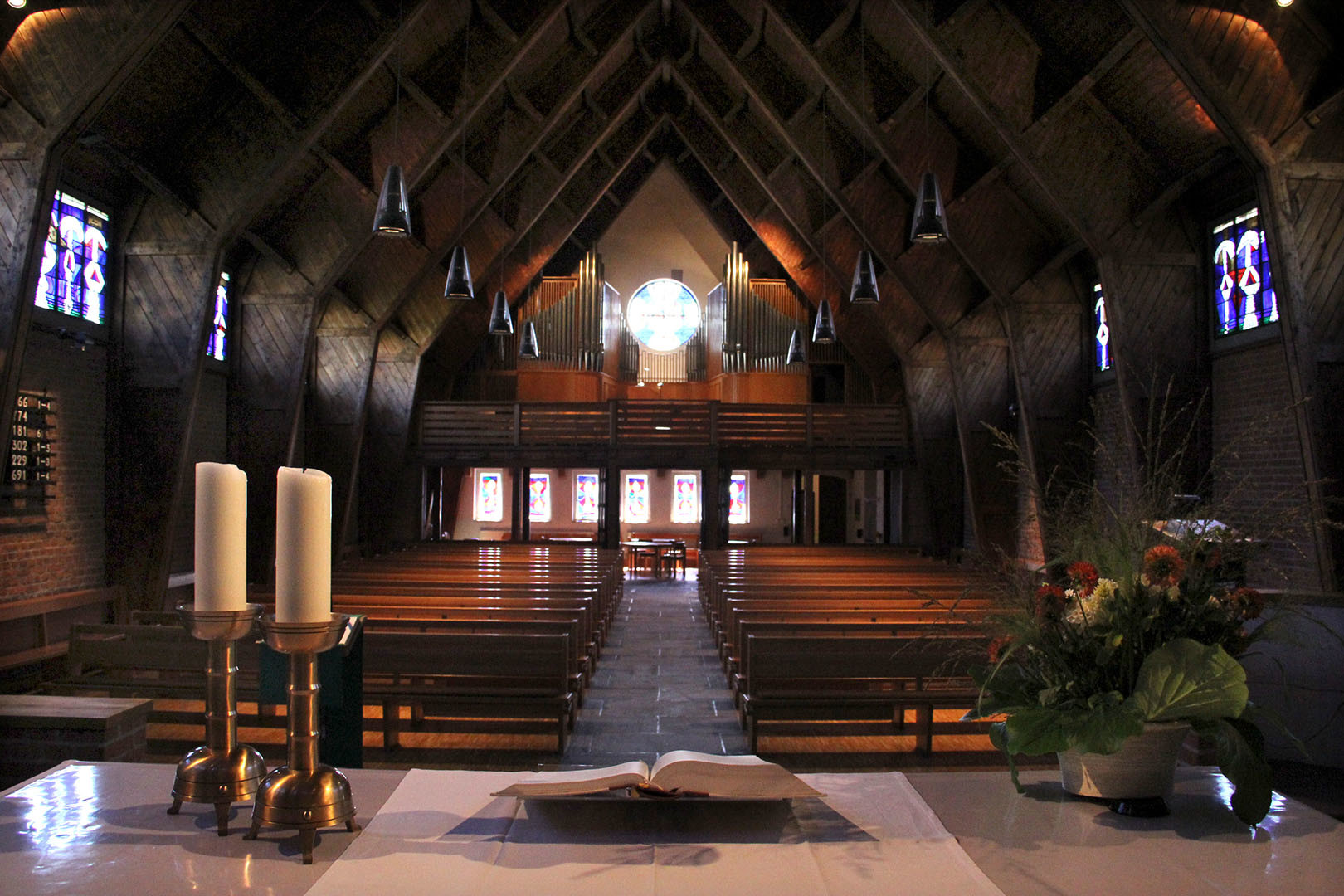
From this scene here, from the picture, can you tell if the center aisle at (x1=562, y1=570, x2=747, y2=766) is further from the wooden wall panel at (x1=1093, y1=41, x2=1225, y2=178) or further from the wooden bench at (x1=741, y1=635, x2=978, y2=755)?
the wooden wall panel at (x1=1093, y1=41, x2=1225, y2=178)

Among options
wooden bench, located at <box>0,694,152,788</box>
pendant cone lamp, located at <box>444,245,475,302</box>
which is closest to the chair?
pendant cone lamp, located at <box>444,245,475,302</box>

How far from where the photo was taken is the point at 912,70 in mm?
10367

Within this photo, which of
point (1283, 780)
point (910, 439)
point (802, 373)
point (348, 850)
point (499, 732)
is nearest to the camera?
point (348, 850)

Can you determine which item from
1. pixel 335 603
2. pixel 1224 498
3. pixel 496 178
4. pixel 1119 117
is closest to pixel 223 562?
pixel 1224 498

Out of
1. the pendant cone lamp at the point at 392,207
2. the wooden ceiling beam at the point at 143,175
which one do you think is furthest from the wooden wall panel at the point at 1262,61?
the wooden ceiling beam at the point at 143,175

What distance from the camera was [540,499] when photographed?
70.2 ft

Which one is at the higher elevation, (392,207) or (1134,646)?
(392,207)

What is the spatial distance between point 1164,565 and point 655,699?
242 inches

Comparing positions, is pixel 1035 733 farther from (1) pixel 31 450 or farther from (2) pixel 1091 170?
(1) pixel 31 450

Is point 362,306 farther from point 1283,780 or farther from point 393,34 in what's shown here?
point 1283,780

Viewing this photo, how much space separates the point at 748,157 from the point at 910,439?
17.5 feet

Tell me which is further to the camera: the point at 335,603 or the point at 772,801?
the point at 335,603

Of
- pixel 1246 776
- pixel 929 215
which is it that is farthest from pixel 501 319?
pixel 1246 776

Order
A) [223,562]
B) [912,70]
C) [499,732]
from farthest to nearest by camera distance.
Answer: [912,70], [499,732], [223,562]
